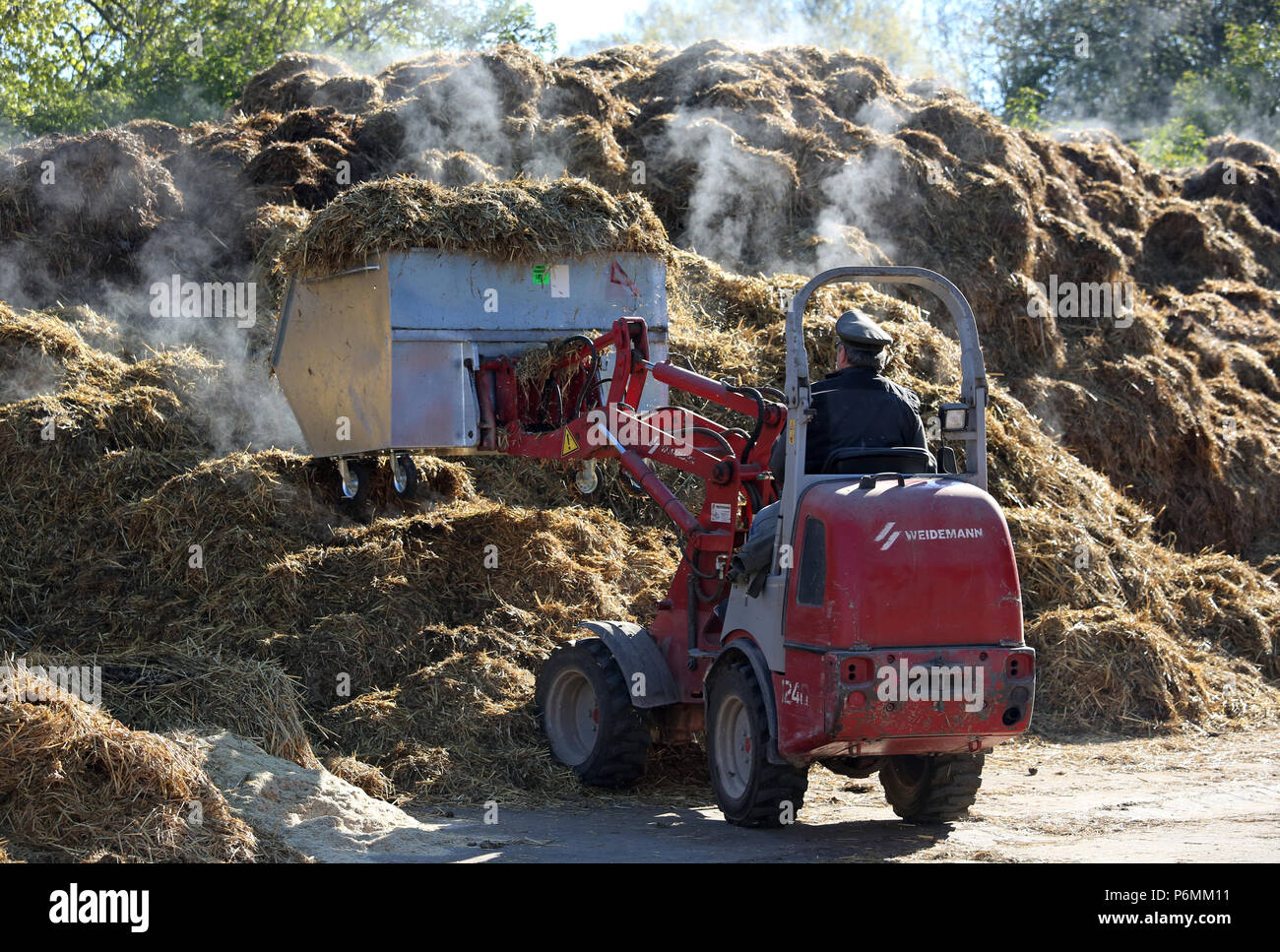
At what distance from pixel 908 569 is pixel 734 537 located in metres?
1.48

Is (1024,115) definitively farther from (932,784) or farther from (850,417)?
(932,784)

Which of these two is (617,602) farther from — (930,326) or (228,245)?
(228,245)

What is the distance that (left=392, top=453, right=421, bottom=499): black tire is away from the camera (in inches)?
384

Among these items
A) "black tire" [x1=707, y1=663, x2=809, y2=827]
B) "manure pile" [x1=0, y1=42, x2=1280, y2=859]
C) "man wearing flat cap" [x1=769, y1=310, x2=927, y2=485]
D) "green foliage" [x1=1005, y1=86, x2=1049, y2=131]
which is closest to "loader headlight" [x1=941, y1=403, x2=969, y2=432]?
"man wearing flat cap" [x1=769, y1=310, x2=927, y2=485]

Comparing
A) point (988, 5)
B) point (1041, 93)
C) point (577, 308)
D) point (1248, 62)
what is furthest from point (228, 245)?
point (988, 5)

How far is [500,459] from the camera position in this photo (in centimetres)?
1140

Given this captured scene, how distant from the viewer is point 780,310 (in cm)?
1324

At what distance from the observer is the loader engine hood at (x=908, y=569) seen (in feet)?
20.2

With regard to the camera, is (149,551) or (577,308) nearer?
(577,308)

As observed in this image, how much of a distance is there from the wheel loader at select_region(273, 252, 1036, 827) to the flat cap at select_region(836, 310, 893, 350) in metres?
0.22

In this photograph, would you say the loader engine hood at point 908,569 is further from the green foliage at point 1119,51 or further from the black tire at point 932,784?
the green foliage at point 1119,51

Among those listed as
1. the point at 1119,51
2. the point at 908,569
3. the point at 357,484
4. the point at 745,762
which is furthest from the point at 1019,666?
the point at 1119,51

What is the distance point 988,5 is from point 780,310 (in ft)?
109

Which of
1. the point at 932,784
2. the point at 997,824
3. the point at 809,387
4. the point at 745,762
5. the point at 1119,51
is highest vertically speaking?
the point at 1119,51
